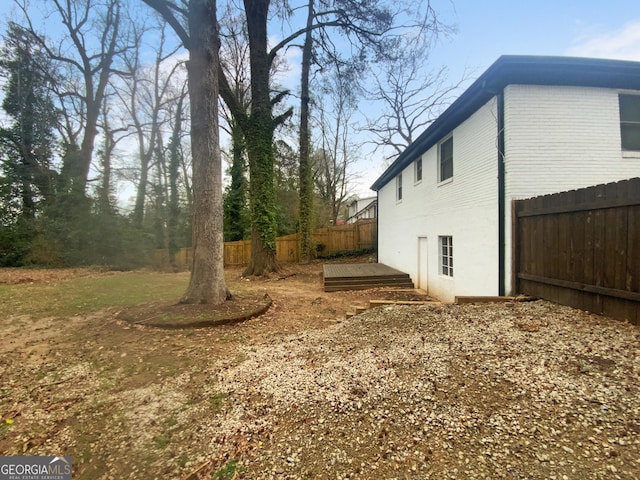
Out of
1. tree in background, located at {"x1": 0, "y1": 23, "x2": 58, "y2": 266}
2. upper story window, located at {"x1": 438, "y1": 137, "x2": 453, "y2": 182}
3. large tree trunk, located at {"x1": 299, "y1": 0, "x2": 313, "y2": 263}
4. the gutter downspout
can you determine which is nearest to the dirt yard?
the gutter downspout

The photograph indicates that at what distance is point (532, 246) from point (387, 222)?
966cm

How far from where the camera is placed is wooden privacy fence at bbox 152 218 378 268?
16.9 m

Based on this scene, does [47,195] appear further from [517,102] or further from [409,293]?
[517,102]

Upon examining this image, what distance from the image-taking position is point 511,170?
5250 millimetres

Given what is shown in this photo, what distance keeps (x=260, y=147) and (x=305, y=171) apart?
549 centimetres

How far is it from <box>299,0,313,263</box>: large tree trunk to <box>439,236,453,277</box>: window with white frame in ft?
31.4

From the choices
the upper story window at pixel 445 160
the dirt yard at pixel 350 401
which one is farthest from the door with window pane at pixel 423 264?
the dirt yard at pixel 350 401

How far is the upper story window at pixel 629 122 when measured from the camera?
18.3 ft

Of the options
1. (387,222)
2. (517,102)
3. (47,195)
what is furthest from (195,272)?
(47,195)

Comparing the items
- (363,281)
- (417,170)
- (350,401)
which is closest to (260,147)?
(417,170)

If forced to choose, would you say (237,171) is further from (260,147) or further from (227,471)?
(227,471)

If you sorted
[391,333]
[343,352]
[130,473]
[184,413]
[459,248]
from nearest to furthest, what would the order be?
[130,473], [184,413], [343,352], [391,333], [459,248]

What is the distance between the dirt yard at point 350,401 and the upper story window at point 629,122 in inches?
155

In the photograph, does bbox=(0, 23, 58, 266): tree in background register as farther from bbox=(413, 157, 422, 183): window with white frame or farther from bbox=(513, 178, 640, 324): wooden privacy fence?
bbox=(513, 178, 640, 324): wooden privacy fence
